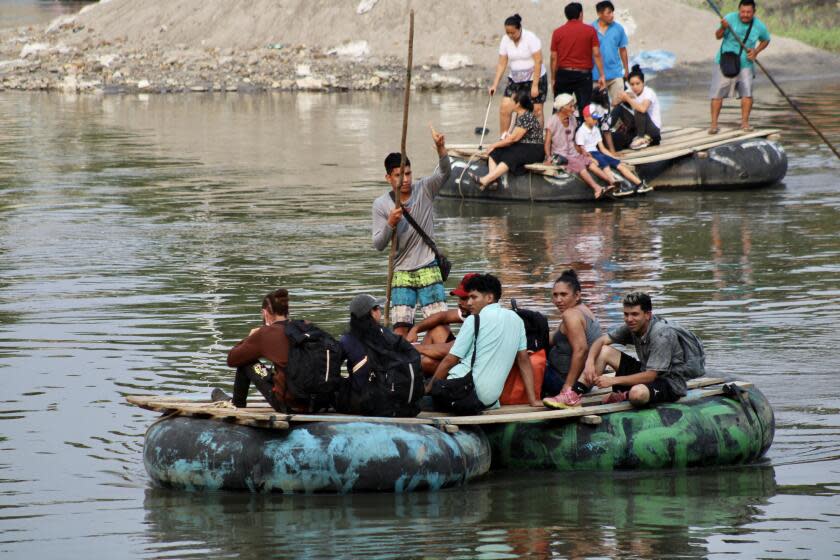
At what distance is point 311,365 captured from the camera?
9.31 m

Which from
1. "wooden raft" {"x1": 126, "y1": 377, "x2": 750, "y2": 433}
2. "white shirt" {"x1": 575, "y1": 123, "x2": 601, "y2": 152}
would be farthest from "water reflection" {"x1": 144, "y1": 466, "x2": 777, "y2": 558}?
"white shirt" {"x1": 575, "y1": 123, "x2": 601, "y2": 152}

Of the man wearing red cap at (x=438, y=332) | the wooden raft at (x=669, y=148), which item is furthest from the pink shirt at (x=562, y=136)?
the man wearing red cap at (x=438, y=332)

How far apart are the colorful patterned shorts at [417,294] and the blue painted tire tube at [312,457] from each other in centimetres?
201

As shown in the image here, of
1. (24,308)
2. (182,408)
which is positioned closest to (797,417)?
(182,408)

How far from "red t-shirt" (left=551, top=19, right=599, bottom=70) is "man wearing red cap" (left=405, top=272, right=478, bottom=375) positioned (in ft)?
33.5

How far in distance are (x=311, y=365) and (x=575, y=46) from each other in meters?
12.0

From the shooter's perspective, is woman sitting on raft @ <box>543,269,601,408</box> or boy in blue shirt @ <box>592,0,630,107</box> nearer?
woman sitting on raft @ <box>543,269,601,408</box>

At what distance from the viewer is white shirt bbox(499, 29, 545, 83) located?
20688 mm

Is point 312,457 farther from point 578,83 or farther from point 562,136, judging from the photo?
point 578,83

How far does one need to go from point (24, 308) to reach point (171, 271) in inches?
82.5

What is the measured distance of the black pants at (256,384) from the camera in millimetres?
9453

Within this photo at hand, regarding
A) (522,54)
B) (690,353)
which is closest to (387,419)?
(690,353)

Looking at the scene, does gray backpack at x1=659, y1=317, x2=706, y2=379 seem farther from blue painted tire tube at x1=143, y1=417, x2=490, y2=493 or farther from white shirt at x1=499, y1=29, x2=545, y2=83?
white shirt at x1=499, y1=29, x2=545, y2=83

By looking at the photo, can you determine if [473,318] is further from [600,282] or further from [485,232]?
[485,232]
